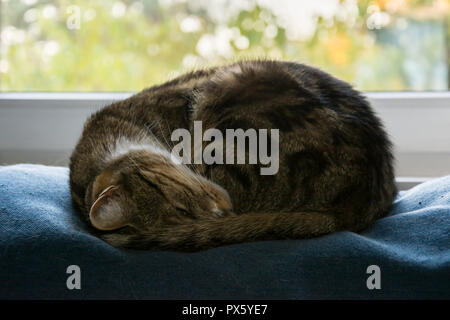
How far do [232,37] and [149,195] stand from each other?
979 mm

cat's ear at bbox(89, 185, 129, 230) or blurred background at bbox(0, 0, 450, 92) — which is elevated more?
blurred background at bbox(0, 0, 450, 92)

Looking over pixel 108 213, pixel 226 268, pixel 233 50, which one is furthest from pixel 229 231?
pixel 233 50

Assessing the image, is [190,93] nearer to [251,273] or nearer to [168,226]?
[168,226]

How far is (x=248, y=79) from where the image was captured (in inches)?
52.6

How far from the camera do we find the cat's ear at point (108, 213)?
110 centimetres

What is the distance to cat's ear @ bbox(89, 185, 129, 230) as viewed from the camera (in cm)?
110

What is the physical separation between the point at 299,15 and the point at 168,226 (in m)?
1.11

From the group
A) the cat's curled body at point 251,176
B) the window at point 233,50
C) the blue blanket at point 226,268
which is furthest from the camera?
the window at point 233,50

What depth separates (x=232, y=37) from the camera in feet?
6.56

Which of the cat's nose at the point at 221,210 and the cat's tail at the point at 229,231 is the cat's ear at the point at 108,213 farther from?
the cat's nose at the point at 221,210

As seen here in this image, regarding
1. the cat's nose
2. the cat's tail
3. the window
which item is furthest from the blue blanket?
the window

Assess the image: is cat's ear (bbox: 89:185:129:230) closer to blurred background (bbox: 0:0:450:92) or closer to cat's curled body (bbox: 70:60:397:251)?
cat's curled body (bbox: 70:60:397:251)

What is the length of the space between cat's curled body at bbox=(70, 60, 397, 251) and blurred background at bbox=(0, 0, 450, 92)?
63 centimetres

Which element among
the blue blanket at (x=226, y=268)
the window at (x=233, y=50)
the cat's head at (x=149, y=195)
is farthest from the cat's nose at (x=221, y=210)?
the window at (x=233, y=50)
